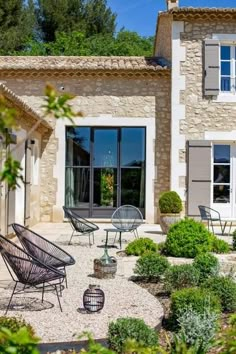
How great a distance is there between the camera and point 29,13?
28016 millimetres

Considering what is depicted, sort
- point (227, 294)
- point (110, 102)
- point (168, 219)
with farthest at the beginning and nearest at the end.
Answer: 1. point (110, 102)
2. point (168, 219)
3. point (227, 294)

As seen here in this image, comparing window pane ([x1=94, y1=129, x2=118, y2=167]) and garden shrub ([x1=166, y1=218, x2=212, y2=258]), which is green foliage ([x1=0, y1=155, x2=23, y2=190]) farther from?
window pane ([x1=94, y1=129, x2=118, y2=167])

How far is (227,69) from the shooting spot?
12.7 m

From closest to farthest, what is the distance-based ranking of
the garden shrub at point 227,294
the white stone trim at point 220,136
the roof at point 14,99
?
the garden shrub at point 227,294, the roof at point 14,99, the white stone trim at point 220,136

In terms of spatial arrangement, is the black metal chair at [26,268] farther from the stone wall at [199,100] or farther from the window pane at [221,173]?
the window pane at [221,173]

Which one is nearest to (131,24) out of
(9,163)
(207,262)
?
(207,262)

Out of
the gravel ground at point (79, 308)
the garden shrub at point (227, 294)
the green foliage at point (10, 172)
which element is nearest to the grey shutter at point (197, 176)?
the gravel ground at point (79, 308)

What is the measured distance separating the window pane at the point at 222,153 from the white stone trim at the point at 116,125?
1628mm

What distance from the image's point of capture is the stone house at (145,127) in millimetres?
12484

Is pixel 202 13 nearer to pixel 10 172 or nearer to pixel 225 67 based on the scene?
pixel 225 67

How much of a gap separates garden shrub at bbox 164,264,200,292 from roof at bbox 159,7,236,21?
836 cm

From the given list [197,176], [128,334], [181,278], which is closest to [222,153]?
[197,176]

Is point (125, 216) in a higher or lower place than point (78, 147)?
lower

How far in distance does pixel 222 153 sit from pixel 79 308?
28.6 ft
